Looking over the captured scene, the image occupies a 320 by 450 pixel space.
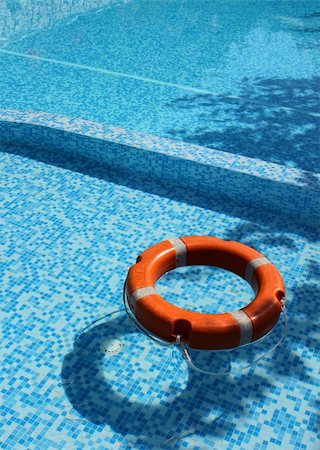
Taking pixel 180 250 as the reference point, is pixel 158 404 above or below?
below

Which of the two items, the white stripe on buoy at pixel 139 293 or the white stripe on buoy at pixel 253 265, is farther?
the white stripe on buoy at pixel 253 265

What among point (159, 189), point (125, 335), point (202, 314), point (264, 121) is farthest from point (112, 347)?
point (264, 121)

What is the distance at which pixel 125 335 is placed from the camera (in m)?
4.12

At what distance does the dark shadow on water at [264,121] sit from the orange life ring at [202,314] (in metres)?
2.69

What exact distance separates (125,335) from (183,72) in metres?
5.89

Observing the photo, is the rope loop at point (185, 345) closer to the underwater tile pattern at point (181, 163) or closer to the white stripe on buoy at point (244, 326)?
the white stripe on buoy at point (244, 326)

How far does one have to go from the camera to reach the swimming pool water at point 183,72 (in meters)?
7.35

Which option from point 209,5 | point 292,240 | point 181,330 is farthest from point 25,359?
point 209,5

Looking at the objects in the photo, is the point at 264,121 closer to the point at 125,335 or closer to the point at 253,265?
the point at 253,265

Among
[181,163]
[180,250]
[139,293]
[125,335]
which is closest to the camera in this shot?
[139,293]

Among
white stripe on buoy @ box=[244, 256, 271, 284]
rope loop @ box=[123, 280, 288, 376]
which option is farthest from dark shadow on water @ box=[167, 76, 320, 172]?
rope loop @ box=[123, 280, 288, 376]

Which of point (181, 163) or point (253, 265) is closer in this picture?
point (253, 265)

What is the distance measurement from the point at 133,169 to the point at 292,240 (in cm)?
187

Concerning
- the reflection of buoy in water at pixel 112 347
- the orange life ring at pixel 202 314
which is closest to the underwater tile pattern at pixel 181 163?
the orange life ring at pixel 202 314
